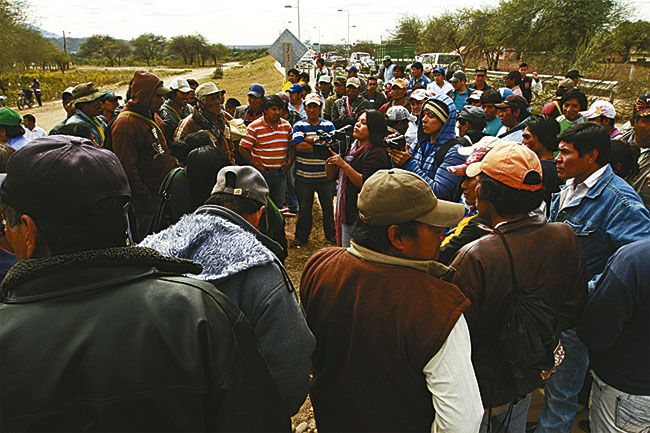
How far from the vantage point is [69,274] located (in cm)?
107

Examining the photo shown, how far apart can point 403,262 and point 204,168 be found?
148cm

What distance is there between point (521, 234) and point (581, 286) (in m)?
0.47

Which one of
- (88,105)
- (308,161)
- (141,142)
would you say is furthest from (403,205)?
(88,105)

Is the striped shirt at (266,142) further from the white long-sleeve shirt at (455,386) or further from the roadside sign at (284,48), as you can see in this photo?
the roadside sign at (284,48)

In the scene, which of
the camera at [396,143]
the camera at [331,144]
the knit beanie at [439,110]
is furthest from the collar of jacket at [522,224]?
the camera at [331,144]

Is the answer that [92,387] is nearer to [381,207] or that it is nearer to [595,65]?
[381,207]

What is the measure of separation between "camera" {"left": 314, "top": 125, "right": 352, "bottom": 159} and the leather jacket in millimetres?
3334

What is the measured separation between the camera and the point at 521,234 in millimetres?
1943

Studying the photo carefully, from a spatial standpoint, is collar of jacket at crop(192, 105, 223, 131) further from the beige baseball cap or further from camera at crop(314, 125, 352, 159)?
the beige baseball cap

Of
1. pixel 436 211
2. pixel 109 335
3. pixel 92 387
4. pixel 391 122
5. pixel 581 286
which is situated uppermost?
pixel 391 122

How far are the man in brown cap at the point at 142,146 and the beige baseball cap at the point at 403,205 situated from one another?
10.4 ft

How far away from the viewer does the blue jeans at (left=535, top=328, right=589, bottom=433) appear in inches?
102

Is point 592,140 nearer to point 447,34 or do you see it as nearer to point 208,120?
point 208,120

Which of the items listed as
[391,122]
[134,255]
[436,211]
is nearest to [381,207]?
[436,211]
